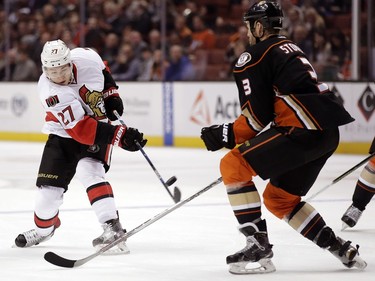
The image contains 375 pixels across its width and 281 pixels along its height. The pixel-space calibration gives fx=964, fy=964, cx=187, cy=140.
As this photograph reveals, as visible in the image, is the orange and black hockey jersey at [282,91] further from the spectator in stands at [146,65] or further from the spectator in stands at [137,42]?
the spectator in stands at [137,42]

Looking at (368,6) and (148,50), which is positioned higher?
(368,6)

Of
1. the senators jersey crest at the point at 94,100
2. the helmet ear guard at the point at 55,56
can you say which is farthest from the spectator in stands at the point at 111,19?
the helmet ear guard at the point at 55,56

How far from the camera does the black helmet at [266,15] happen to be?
151 inches

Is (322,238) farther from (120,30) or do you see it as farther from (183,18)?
(120,30)

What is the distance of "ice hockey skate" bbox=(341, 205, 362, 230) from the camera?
508 centimetres

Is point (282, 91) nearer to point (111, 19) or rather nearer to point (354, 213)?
point (354, 213)

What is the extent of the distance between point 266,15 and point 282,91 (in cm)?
33

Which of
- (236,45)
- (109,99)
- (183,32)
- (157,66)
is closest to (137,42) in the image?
(157,66)

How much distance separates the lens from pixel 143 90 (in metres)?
11.5

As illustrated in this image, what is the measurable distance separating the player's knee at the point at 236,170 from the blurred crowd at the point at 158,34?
6237 mm

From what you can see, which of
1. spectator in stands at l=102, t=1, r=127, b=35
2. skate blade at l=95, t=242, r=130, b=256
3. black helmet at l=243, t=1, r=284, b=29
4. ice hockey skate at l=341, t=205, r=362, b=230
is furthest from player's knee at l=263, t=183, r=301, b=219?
spectator in stands at l=102, t=1, r=127, b=35

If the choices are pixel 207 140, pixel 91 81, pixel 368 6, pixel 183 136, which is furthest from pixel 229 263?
pixel 183 136

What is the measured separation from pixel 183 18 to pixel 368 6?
2.60m

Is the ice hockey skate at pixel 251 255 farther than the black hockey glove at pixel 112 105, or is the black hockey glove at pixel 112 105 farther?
the black hockey glove at pixel 112 105
